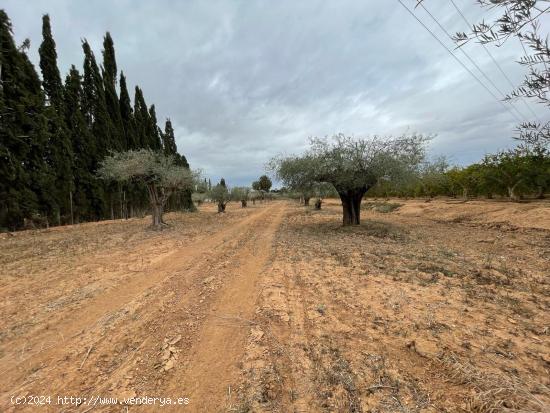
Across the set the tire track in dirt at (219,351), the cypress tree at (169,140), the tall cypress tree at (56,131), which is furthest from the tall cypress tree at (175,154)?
the tire track in dirt at (219,351)

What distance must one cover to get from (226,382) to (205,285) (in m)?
2.92

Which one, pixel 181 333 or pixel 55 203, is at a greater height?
pixel 55 203

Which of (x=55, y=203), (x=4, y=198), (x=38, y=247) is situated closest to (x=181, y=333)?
(x=38, y=247)

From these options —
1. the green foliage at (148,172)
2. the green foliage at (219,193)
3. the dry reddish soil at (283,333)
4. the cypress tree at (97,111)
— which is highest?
the cypress tree at (97,111)

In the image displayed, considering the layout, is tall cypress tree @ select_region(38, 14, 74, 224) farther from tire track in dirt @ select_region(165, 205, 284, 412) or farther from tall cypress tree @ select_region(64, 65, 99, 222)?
tire track in dirt @ select_region(165, 205, 284, 412)

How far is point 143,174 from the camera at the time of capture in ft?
48.4

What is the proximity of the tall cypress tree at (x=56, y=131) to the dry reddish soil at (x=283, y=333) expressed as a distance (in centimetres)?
1233

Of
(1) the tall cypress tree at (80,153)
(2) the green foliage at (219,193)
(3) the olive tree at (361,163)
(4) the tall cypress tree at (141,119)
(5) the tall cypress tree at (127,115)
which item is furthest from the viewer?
(2) the green foliage at (219,193)

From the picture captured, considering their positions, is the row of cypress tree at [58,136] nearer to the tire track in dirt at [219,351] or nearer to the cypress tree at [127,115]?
the cypress tree at [127,115]

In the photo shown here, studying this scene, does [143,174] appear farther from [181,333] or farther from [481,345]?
[481,345]

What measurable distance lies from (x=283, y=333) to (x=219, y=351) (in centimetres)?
78

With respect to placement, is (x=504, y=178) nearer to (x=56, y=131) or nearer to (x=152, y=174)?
(x=152, y=174)

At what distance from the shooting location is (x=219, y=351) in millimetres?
3221

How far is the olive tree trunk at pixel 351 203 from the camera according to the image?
44.1 feet
